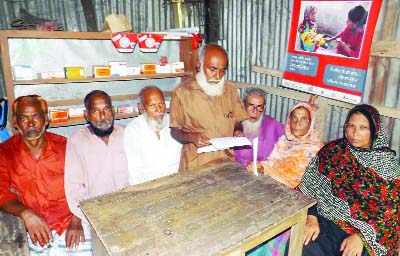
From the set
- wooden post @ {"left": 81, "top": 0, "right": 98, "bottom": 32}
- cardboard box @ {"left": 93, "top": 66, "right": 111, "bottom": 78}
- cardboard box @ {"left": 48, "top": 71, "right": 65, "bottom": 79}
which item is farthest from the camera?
wooden post @ {"left": 81, "top": 0, "right": 98, "bottom": 32}

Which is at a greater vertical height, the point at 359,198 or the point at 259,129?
the point at 259,129

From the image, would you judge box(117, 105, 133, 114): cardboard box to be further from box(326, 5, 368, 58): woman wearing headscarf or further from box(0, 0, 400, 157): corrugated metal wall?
box(326, 5, 368, 58): woman wearing headscarf

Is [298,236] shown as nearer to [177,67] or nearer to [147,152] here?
[147,152]

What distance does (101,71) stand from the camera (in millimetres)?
4438

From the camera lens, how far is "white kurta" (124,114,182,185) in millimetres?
3123

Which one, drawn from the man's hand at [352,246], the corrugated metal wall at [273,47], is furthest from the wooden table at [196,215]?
the corrugated metal wall at [273,47]

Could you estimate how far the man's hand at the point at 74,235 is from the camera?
8.74 ft

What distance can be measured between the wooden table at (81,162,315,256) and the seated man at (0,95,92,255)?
728 millimetres

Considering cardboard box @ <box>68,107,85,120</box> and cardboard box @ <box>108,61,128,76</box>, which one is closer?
cardboard box @ <box>68,107,85,120</box>

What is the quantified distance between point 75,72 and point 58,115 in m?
0.64

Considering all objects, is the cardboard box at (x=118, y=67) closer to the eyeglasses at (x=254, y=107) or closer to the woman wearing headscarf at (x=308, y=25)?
the eyeglasses at (x=254, y=107)

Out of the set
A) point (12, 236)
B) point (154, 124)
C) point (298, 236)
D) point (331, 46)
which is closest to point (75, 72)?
point (154, 124)

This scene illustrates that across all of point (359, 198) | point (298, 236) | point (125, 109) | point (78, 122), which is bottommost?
point (298, 236)

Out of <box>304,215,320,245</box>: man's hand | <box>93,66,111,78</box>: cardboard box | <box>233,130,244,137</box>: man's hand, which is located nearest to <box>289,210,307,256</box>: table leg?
<box>304,215,320,245</box>: man's hand
